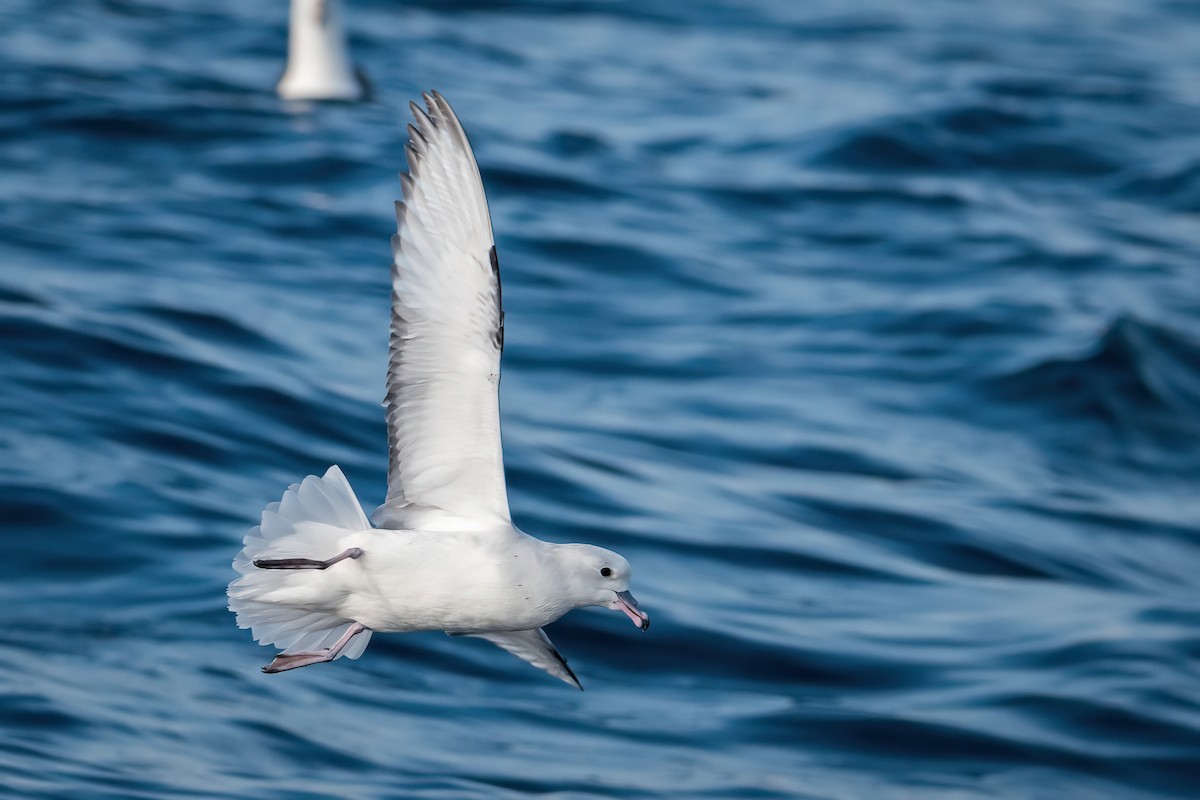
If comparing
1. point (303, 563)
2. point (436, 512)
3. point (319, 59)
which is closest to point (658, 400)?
point (319, 59)

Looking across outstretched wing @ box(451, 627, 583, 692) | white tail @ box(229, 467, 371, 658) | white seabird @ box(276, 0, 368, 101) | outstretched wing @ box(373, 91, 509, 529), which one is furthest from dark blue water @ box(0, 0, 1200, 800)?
outstretched wing @ box(373, 91, 509, 529)

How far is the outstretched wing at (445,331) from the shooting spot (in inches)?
218

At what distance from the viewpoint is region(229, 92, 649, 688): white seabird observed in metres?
5.45

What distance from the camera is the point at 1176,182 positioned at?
773 inches

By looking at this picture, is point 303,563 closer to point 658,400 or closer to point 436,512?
point 436,512

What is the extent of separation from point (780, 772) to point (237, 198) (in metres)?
9.11

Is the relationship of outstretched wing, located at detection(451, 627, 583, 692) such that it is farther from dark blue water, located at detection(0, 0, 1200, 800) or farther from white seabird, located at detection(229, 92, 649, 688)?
dark blue water, located at detection(0, 0, 1200, 800)

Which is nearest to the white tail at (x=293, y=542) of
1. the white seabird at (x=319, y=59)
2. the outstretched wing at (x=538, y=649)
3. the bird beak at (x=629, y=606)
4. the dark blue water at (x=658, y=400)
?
the outstretched wing at (x=538, y=649)

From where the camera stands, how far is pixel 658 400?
45.9 feet

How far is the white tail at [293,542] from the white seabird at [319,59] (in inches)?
525

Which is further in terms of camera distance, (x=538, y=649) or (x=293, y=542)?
(x=538, y=649)

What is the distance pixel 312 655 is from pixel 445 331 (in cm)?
105

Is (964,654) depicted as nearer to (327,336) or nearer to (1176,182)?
(327,336)

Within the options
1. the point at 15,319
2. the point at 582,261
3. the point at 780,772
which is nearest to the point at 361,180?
the point at 582,261
